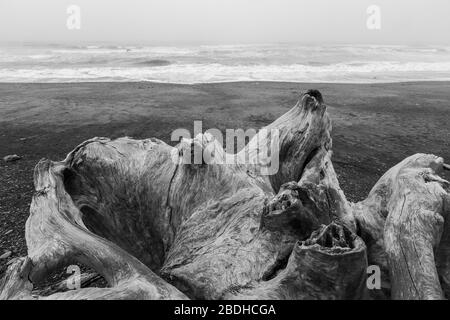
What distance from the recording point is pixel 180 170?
11.4 feet

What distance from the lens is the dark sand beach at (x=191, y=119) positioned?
22.1 feet

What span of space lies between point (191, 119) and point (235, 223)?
7510mm

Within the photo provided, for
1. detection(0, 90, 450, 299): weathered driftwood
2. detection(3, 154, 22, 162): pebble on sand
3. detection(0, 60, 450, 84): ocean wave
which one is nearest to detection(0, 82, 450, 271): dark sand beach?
detection(3, 154, 22, 162): pebble on sand

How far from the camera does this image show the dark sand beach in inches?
265

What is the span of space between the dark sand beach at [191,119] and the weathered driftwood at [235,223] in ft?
5.65

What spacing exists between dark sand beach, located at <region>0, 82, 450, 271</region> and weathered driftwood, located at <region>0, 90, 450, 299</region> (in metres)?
1.72

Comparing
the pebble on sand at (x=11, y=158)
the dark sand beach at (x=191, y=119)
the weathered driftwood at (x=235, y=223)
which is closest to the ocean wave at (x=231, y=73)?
the dark sand beach at (x=191, y=119)

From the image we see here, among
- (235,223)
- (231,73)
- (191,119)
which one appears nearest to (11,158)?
(191,119)

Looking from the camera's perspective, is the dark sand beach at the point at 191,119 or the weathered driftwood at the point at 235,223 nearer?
the weathered driftwood at the point at 235,223

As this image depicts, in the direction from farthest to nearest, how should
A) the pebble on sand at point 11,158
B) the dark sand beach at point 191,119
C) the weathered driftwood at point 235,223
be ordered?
the pebble on sand at point 11,158
the dark sand beach at point 191,119
the weathered driftwood at point 235,223

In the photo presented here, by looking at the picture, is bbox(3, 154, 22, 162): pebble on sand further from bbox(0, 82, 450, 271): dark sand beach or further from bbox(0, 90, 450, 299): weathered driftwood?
bbox(0, 90, 450, 299): weathered driftwood

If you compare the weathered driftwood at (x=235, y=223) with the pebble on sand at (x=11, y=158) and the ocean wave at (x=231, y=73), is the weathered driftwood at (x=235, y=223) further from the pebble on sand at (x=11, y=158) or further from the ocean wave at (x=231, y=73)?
the ocean wave at (x=231, y=73)

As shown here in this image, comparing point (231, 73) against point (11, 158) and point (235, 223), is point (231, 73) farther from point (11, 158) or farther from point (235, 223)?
point (235, 223)
